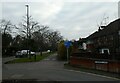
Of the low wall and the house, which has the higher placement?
the house

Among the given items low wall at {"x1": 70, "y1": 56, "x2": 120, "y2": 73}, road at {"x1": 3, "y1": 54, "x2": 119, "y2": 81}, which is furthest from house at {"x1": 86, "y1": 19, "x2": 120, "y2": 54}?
road at {"x1": 3, "y1": 54, "x2": 119, "y2": 81}

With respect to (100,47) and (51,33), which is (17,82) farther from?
(51,33)

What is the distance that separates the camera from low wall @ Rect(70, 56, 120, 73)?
74.4 ft

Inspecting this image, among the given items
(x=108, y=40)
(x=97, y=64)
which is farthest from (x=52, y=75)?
(x=108, y=40)

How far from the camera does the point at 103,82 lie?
52.1 ft

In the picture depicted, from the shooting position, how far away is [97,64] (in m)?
26.4

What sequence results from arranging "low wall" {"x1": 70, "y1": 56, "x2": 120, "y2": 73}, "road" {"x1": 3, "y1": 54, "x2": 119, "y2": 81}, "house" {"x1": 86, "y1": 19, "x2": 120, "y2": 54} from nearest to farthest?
"road" {"x1": 3, "y1": 54, "x2": 119, "y2": 81}, "low wall" {"x1": 70, "y1": 56, "x2": 120, "y2": 73}, "house" {"x1": 86, "y1": 19, "x2": 120, "y2": 54}

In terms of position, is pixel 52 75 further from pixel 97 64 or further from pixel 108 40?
pixel 108 40

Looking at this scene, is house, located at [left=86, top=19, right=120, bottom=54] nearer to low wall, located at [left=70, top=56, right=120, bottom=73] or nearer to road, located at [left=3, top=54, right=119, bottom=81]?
low wall, located at [left=70, top=56, right=120, bottom=73]

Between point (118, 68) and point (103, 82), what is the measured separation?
21.3ft

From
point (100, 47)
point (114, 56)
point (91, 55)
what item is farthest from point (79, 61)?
point (100, 47)

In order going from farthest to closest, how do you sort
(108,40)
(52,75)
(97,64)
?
(108,40) → (97,64) → (52,75)

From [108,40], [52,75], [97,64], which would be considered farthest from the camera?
[108,40]

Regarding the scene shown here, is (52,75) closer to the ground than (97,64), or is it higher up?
closer to the ground
